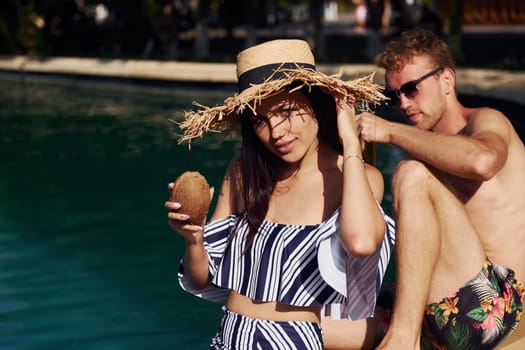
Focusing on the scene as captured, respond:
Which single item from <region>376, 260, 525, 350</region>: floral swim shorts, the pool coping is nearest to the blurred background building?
the pool coping

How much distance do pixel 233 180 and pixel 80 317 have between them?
295 centimetres

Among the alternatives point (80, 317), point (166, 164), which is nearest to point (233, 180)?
point (80, 317)

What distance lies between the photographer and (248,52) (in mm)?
3416

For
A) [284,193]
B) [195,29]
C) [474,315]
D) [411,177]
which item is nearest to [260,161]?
[284,193]

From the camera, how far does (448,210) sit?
139 inches

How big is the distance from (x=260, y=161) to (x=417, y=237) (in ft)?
2.05

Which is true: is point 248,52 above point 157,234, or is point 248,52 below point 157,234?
above

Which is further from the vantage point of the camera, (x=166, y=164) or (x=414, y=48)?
(x=166, y=164)

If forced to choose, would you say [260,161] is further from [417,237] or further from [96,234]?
[96,234]

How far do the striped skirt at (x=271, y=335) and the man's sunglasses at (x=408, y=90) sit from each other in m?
1.10

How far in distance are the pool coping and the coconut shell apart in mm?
7424

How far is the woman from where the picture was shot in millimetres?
3279

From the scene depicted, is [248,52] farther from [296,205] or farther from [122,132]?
[122,132]

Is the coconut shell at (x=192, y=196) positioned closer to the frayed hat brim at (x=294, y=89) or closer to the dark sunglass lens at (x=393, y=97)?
the frayed hat brim at (x=294, y=89)
